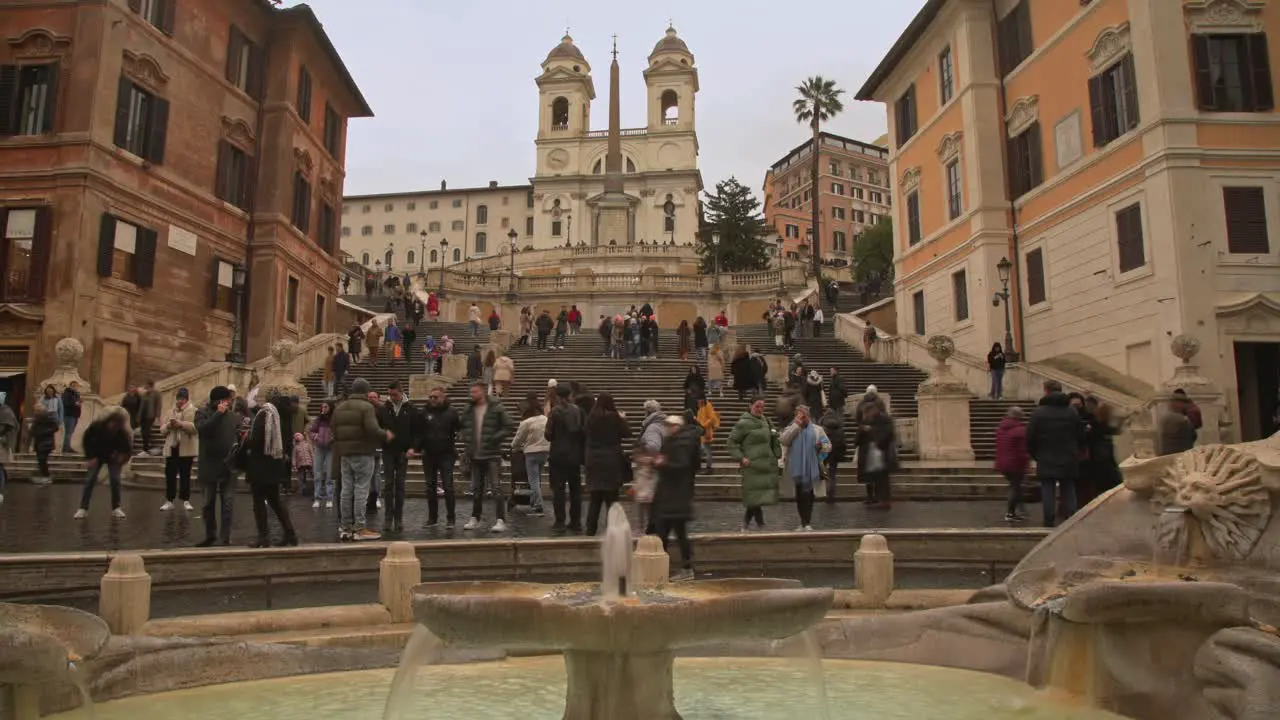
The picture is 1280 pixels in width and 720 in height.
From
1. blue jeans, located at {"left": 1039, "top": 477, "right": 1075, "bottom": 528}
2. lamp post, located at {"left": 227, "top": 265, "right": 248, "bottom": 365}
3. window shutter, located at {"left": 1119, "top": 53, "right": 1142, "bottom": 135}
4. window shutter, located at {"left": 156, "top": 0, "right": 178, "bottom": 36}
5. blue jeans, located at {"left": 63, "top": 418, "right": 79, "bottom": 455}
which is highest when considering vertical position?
window shutter, located at {"left": 156, "top": 0, "right": 178, "bottom": 36}

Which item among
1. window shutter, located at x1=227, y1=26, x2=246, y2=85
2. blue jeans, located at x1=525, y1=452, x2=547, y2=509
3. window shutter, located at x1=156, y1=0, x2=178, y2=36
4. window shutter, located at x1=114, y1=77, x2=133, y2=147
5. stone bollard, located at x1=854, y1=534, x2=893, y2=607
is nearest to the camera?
stone bollard, located at x1=854, y1=534, x2=893, y2=607

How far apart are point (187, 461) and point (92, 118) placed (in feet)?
45.7

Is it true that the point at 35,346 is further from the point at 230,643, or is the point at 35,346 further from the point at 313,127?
the point at 230,643

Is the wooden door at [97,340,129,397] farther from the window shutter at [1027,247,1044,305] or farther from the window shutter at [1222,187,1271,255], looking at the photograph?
the window shutter at [1222,187,1271,255]

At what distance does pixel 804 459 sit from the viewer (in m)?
10.9

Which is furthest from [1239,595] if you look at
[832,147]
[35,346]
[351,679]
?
[832,147]

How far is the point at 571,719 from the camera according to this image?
13.1ft

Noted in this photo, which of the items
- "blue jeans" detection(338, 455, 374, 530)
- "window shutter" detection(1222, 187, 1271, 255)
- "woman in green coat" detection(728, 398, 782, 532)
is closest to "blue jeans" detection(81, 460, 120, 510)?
"blue jeans" detection(338, 455, 374, 530)

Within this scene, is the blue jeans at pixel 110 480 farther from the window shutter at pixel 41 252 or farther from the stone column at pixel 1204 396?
the stone column at pixel 1204 396

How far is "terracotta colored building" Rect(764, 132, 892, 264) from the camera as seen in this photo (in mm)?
101000

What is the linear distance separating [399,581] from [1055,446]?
7514mm

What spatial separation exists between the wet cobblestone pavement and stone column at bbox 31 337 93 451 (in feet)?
14.1

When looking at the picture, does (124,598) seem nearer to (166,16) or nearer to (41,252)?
(41,252)

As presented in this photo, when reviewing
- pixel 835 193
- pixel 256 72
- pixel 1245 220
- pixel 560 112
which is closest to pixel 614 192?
pixel 560 112
